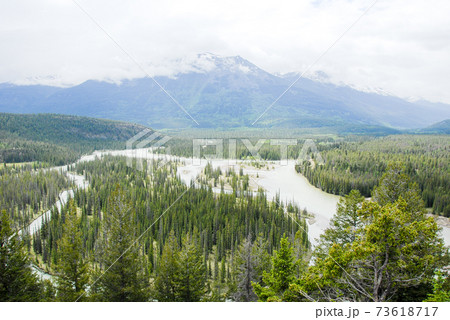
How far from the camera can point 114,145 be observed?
167500 millimetres

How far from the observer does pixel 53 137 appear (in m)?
162

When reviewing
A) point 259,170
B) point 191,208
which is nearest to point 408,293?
point 191,208

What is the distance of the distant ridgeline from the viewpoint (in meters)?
113

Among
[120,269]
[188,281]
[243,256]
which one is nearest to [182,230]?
[243,256]

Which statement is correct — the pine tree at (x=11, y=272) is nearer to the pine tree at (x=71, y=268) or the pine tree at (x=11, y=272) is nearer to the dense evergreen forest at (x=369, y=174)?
the pine tree at (x=71, y=268)

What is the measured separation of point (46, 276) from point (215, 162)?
2893 inches

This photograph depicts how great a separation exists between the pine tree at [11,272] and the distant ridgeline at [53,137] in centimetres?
10228

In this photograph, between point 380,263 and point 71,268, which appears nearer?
point 380,263

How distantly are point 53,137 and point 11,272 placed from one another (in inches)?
6655

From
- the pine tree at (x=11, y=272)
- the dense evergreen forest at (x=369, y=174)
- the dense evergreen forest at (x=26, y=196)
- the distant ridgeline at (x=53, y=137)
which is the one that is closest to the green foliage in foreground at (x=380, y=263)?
the pine tree at (x=11, y=272)

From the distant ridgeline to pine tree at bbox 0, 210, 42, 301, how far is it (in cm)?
10228

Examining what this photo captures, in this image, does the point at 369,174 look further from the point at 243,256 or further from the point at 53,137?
the point at 53,137

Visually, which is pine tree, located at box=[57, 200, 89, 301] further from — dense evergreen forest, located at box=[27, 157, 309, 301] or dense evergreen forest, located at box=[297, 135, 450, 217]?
dense evergreen forest, located at box=[297, 135, 450, 217]

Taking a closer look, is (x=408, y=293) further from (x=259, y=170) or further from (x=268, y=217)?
(x=259, y=170)
